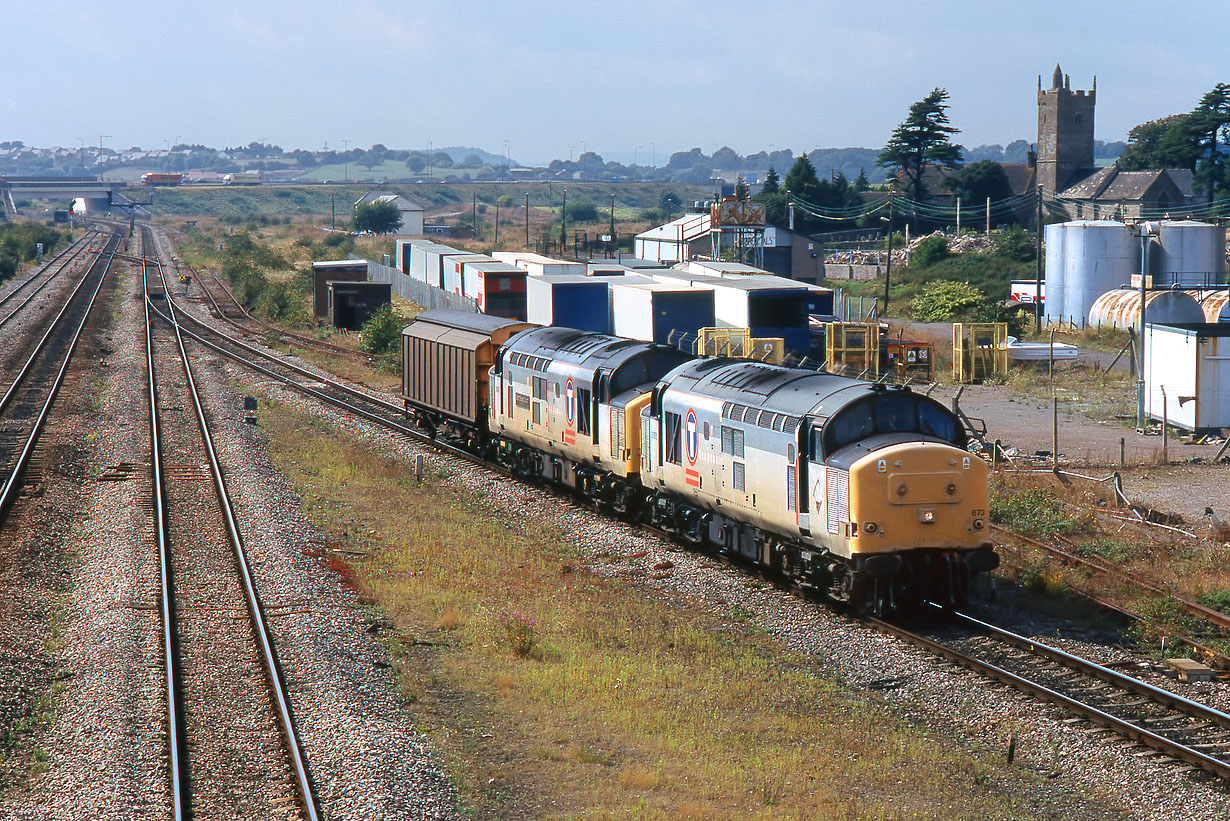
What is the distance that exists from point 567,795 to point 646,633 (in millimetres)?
6014

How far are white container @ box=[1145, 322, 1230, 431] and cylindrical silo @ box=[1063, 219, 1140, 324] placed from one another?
3727cm

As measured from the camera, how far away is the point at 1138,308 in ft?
207

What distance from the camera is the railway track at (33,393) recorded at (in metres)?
32.0

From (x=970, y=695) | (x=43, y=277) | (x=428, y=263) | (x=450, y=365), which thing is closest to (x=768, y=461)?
(x=970, y=695)

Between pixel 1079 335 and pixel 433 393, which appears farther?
pixel 1079 335

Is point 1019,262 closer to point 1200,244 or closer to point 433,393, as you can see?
point 1200,244

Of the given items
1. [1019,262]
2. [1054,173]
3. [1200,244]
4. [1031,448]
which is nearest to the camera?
[1031,448]

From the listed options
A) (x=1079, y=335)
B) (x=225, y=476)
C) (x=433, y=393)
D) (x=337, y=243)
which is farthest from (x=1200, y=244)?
(x=337, y=243)

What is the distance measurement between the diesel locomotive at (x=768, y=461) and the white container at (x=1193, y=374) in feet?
59.9

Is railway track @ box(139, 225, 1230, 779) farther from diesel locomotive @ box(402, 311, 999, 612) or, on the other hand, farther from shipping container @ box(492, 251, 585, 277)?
shipping container @ box(492, 251, 585, 277)

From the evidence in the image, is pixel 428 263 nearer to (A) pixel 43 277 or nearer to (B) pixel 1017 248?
(A) pixel 43 277

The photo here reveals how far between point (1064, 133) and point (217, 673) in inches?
5079

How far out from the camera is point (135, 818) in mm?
12453

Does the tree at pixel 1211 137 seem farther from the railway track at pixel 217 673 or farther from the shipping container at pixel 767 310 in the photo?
the railway track at pixel 217 673
